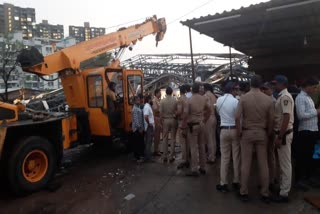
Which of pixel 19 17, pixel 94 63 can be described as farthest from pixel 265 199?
pixel 19 17

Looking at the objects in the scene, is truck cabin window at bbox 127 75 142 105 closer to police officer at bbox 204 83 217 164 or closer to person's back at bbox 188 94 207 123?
police officer at bbox 204 83 217 164

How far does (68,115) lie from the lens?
24.5ft

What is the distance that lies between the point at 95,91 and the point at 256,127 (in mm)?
4481

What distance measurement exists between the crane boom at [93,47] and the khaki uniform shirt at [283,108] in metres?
4.84

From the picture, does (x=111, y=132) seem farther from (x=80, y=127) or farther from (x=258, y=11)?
(x=258, y=11)

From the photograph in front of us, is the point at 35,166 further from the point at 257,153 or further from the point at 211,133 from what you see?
the point at 257,153

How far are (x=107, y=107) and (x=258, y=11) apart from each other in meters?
4.10

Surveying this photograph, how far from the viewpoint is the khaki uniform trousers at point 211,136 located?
7445 mm

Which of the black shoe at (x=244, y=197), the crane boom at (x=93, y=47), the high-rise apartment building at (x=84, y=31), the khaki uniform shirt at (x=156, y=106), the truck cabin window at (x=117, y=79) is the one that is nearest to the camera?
the black shoe at (x=244, y=197)

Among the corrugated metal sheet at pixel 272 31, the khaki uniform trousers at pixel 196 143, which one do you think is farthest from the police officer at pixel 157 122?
the khaki uniform trousers at pixel 196 143

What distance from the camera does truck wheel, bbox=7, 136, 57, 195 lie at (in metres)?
5.94

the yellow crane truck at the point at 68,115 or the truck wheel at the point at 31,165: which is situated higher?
the yellow crane truck at the point at 68,115

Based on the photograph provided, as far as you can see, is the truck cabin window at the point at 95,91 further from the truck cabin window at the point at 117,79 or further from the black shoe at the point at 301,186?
the black shoe at the point at 301,186

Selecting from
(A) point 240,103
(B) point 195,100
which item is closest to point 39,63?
(B) point 195,100
